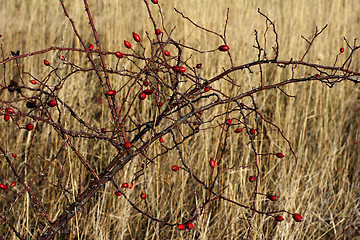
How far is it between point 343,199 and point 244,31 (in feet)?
4.71

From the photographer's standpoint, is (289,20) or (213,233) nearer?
(213,233)

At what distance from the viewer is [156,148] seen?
214 cm

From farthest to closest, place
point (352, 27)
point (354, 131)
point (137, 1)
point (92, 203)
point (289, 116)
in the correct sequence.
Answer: point (137, 1), point (352, 27), point (354, 131), point (289, 116), point (92, 203)

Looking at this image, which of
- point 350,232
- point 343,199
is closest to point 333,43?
point 343,199

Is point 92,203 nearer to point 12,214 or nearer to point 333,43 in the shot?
point 12,214

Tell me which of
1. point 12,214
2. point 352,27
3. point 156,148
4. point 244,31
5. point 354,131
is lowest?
point 12,214

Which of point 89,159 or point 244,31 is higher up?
point 244,31

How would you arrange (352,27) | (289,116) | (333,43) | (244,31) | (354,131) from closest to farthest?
Answer: (289,116) → (354,131) → (244,31) → (333,43) → (352,27)

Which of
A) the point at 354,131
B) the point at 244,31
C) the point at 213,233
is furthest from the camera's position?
the point at 244,31

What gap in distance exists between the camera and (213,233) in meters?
1.88

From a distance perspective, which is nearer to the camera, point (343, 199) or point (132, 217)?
point (132, 217)

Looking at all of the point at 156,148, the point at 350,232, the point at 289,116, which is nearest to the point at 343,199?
the point at 350,232

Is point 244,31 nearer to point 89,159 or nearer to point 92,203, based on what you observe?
point 89,159

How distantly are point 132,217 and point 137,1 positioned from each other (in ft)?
9.51
